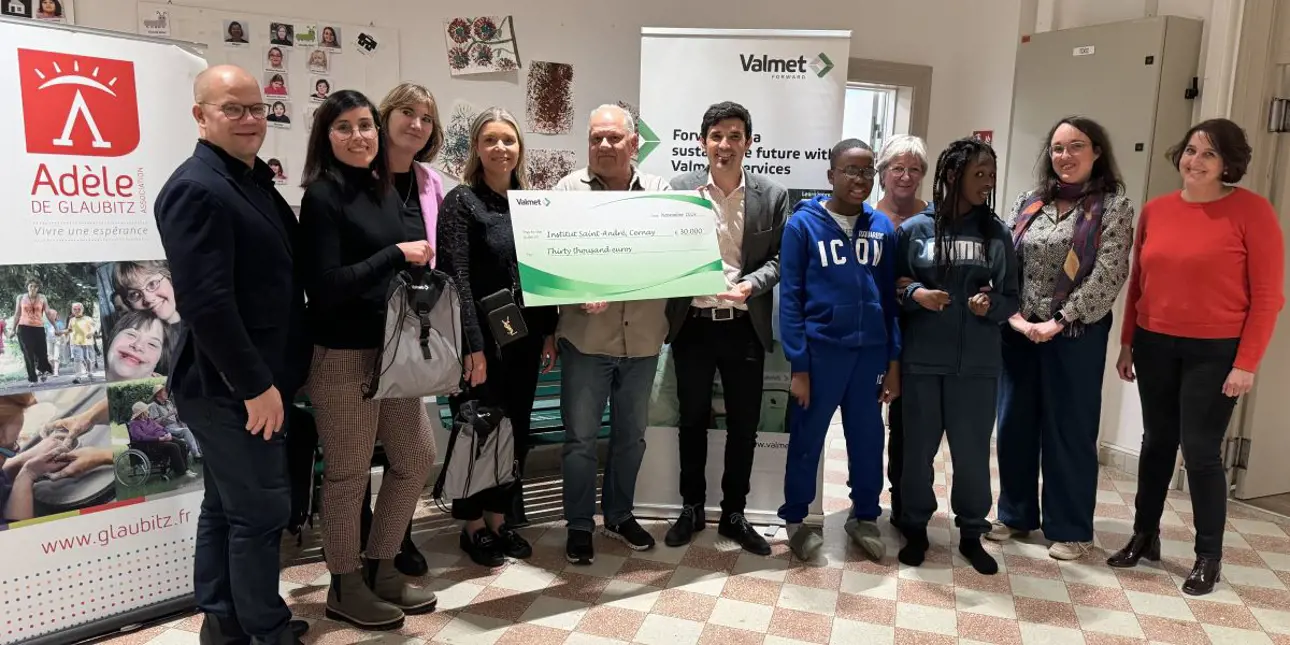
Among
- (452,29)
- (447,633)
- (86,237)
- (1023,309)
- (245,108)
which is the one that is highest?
(452,29)

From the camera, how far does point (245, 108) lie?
189cm

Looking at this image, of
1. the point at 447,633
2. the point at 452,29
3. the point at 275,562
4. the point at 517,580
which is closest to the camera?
the point at 275,562

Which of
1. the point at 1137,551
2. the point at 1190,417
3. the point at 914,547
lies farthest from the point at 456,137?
the point at 1137,551

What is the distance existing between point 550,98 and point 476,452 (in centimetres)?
195

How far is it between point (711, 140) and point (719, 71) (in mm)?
576

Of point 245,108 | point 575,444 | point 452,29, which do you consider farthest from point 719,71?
point 245,108

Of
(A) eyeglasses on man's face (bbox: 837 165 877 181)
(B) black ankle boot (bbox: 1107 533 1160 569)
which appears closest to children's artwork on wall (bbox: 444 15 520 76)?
(A) eyeglasses on man's face (bbox: 837 165 877 181)

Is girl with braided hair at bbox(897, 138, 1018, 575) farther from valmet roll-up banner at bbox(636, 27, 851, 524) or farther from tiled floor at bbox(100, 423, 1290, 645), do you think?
valmet roll-up banner at bbox(636, 27, 851, 524)

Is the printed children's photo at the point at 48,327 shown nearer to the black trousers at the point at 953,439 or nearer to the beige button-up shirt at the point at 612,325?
the beige button-up shirt at the point at 612,325

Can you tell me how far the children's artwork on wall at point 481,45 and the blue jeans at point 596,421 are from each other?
1.61 meters

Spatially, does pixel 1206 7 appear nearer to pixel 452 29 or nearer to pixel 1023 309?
pixel 1023 309

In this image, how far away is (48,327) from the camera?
2.15 m

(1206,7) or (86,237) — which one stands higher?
(1206,7)

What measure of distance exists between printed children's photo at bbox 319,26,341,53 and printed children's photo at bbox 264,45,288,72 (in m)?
0.16
